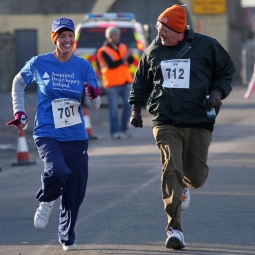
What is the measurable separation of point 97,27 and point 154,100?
16.7 meters

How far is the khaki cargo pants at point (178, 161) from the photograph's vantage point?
21.9 ft

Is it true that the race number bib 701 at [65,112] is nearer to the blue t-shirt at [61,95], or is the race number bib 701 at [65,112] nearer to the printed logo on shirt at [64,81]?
the blue t-shirt at [61,95]

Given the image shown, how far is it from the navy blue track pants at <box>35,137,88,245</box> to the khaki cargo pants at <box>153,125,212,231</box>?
638 millimetres

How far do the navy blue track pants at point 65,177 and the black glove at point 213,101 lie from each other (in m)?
1.01

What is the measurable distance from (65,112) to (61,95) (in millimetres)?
169

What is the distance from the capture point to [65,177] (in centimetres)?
652

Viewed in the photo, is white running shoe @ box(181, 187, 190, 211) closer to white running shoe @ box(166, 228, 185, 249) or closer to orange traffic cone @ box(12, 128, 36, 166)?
white running shoe @ box(166, 228, 185, 249)

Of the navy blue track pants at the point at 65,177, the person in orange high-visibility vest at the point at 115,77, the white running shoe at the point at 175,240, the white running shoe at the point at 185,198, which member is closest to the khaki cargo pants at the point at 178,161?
the white running shoe at the point at 175,240

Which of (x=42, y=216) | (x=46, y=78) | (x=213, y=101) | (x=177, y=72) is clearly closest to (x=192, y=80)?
(x=177, y=72)

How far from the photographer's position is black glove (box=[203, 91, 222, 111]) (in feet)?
21.6

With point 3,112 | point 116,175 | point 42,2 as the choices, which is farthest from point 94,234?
point 42,2

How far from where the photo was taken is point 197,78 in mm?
6781

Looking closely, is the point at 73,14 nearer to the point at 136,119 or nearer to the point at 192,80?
the point at 136,119

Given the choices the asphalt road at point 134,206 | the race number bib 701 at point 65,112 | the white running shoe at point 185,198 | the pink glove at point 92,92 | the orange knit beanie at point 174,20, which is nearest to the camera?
the pink glove at point 92,92
